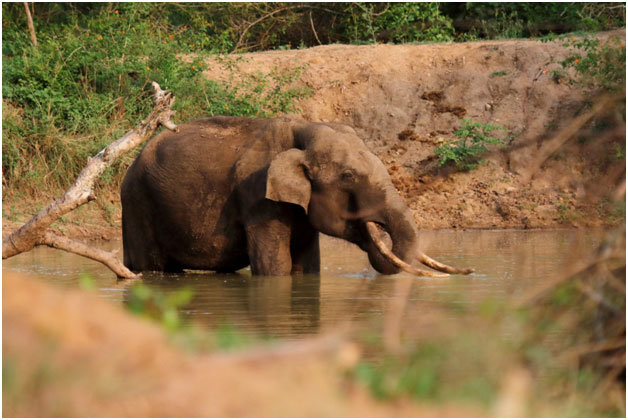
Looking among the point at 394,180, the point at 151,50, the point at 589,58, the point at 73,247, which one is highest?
the point at 151,50

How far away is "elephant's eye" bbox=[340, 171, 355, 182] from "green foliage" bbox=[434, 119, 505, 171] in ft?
27.1

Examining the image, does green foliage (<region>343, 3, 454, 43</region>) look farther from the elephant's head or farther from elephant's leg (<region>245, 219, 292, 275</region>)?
elephant's leg (<region>245, 219, 292, 275</region>)

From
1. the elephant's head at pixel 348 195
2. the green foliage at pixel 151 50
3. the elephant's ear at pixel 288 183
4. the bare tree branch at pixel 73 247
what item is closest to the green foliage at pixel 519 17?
the green foliage at pixel 151 50

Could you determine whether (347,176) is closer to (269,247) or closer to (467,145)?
(269,247)

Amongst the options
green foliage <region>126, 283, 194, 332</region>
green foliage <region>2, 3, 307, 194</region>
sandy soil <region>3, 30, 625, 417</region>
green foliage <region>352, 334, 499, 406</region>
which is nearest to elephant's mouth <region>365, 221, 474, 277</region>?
sandy soil <region>3, 30, 625, 417</region>

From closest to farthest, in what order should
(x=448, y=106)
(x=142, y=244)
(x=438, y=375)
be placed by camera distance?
1. (x=438, y=375)
2. (x=142, y=244)
3. (x=448, y=106)

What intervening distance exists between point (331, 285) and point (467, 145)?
10.1 metres

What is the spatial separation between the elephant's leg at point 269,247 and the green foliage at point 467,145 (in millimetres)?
8306

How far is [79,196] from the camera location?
1055 cm

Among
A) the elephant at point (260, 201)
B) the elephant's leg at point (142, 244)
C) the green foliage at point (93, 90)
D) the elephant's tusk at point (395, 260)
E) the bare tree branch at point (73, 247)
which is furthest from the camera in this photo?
the green foliage at point (93, 90)

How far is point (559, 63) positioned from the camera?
22750 mm

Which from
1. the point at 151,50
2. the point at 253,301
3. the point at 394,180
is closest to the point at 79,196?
the point at 253,301

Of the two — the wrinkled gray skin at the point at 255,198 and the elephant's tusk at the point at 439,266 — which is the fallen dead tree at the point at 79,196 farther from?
the elephant's tusk at the point at 439,266

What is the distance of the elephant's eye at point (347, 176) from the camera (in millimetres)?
11719
